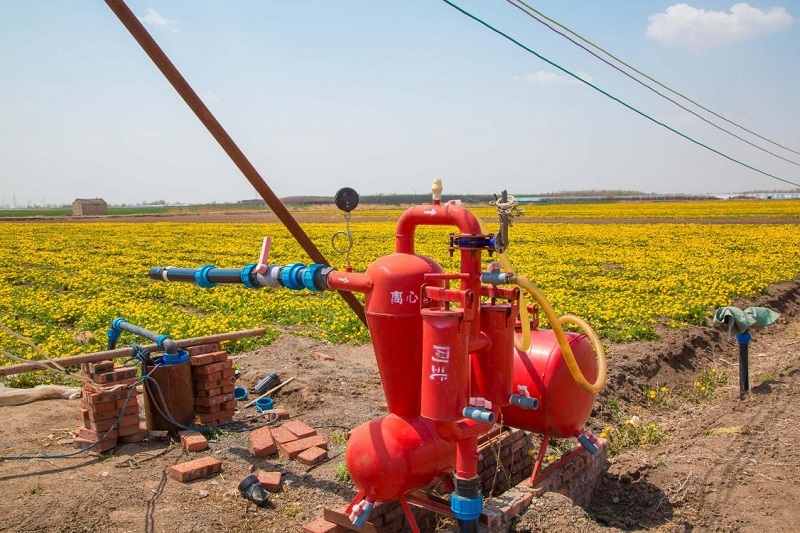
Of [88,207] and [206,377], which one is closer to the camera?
[206,377]

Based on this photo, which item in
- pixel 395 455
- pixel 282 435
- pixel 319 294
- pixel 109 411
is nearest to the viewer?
pixel 395 455

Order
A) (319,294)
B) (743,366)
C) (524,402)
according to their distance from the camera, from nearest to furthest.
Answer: (524,402), (743,366), (319,294)

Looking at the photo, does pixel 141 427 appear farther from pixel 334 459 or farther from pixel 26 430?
pixel 334 459

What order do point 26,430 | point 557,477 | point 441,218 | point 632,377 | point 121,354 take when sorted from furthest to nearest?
1. point 632,377
2. point 121,354
3. point 26,430
4. point 557,477
5. point 441,218

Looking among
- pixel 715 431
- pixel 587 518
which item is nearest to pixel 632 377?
pixel 715 431

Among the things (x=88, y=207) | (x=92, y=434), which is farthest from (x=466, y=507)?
(x=88, y=207)

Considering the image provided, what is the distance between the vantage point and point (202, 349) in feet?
21.3

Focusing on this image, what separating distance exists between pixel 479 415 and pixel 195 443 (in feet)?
10.7

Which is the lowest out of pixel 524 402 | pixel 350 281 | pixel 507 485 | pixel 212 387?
pixel 507 485

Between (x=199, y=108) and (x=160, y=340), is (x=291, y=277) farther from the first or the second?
(x=160, y=340)

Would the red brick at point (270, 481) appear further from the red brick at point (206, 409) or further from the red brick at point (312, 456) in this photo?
the red brick at point (206, 409)

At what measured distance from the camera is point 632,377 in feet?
26.9

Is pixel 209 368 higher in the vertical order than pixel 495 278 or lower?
lower

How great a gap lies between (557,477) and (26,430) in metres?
4.92
